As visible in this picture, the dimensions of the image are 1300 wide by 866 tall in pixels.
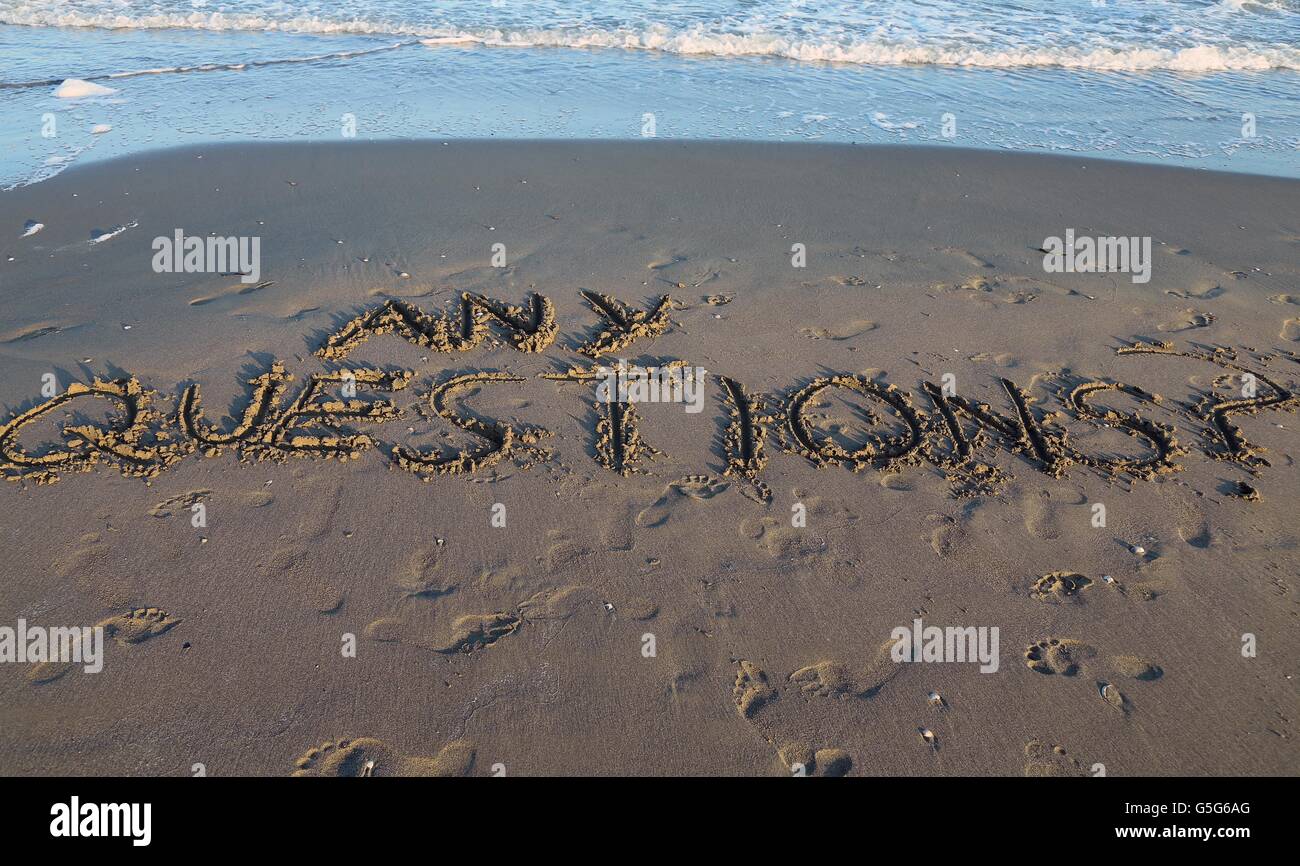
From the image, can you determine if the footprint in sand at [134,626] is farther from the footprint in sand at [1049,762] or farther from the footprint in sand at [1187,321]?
the footprint in sand at [1187,321]

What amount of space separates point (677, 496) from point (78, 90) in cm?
937

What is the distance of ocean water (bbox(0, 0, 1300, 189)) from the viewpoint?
8.42 meters

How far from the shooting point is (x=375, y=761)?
2887 millimetres

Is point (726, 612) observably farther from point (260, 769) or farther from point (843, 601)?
point (260, 769)

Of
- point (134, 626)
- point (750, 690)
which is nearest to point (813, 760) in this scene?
point (750, 690)

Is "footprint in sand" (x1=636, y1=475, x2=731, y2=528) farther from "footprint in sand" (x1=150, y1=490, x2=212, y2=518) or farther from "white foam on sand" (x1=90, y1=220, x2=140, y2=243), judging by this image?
"white foam on sand" (x1=90, y1=220, x2=140, y2=243)

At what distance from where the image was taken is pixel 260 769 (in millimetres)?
2859

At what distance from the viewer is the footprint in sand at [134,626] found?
10.4 ft

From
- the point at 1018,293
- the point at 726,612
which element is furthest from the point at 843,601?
the point at 1018,293

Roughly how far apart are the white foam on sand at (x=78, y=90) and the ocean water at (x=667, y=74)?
7cm

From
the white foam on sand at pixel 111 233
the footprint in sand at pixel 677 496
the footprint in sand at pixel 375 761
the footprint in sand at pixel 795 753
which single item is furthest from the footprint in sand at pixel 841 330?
the white foam on sand at pixel 111 233

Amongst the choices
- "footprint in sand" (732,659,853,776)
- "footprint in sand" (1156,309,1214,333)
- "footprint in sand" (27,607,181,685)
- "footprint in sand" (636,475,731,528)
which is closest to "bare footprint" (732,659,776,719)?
"footprint in sand" (732,659,853,776)

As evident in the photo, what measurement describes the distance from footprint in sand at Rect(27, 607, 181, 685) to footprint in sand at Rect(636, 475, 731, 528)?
2107 millimetres
